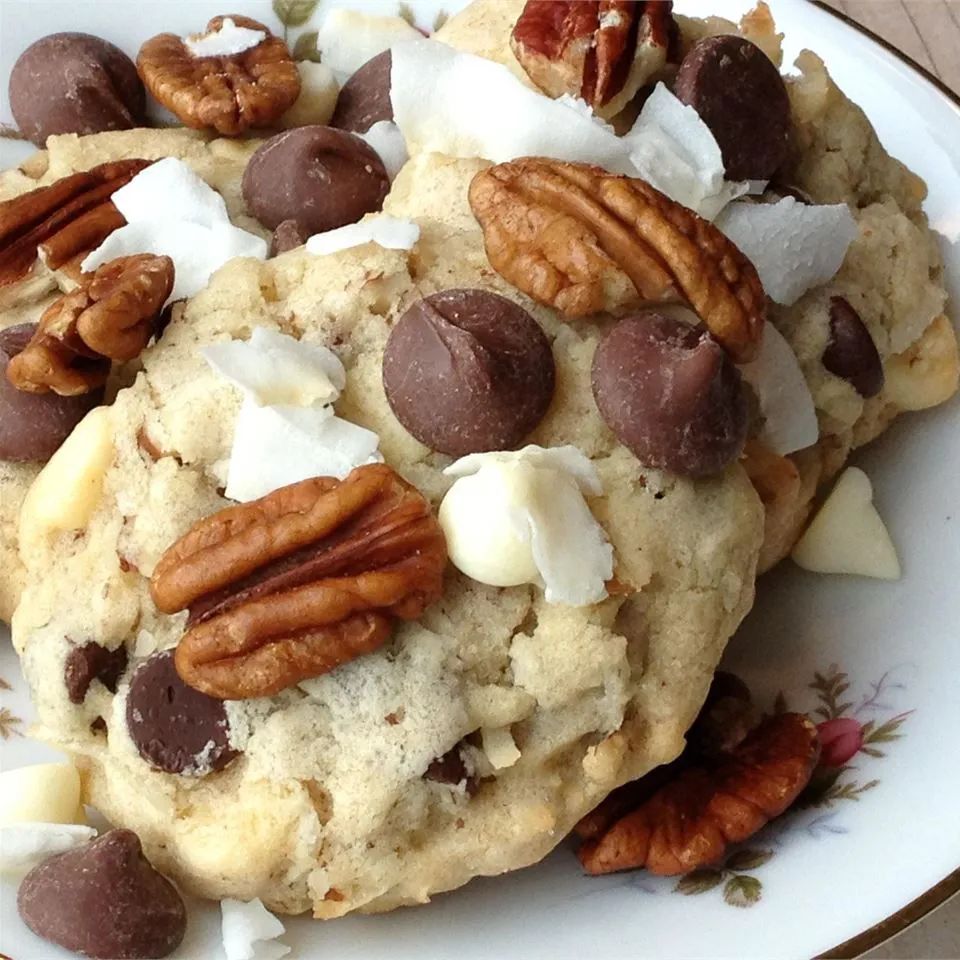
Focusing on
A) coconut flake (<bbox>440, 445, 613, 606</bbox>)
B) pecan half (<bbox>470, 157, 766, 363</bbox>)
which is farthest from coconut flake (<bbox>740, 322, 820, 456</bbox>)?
coconut flake (<bbox>440, 445, 613, 606</bbox>)

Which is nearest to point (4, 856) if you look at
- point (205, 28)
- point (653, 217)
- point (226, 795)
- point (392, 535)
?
point (226, 795)

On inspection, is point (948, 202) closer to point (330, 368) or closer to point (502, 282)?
point (502, 282)

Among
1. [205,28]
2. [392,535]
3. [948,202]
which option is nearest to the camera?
[392,535]

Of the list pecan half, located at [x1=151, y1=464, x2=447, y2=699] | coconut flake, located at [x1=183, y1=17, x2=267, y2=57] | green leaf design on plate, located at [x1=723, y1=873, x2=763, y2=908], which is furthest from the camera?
coconut flake, located at [x1=183, y1=17, x2=267, y2=57]

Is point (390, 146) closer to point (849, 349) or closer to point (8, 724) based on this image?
point (849, 349)

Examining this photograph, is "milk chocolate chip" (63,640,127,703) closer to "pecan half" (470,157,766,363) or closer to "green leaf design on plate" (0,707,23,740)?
"green leaf design on plate" (0,707,23,740)
